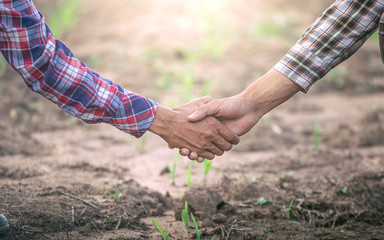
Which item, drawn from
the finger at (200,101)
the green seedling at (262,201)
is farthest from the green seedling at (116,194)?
the green seedling at (262,201)

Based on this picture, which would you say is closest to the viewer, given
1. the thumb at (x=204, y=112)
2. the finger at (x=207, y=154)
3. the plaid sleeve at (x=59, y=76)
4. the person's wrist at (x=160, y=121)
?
the plaid sleeve at (x=59, y=76)

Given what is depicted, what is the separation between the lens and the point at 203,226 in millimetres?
2412

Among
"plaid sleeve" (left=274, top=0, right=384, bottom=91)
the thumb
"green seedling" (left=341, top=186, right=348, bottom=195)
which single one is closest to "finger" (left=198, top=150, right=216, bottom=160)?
the thumb

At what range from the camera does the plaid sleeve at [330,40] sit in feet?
7.84

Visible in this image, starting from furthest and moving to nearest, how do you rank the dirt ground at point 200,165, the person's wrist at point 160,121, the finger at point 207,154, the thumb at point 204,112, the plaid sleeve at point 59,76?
1. the finger at point 207,154
2. the thumb at point 204,112
3. the person's wrist at point 160,121
4. the dirt ground at point 200,165
5. the plaid sleeve at point 59,76

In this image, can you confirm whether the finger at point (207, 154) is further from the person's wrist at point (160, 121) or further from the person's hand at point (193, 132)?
the person's wrist at point (160, 121)

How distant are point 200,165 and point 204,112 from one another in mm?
922

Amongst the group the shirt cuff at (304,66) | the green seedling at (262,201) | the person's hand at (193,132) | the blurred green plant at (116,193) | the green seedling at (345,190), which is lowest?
the blurred green plant at (116,193)

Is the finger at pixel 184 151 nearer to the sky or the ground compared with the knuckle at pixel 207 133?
nearer to the ground

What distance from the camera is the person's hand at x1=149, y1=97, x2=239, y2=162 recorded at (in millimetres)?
2584

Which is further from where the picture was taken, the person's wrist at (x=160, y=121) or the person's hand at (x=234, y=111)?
the person's hand at (x=234, y=111)

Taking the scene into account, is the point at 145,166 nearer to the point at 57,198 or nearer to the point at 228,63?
the point at 57,198

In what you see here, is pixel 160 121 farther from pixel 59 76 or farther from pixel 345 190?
pixel 345 190

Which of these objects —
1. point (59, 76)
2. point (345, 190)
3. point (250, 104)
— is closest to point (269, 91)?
point (250, 104)
